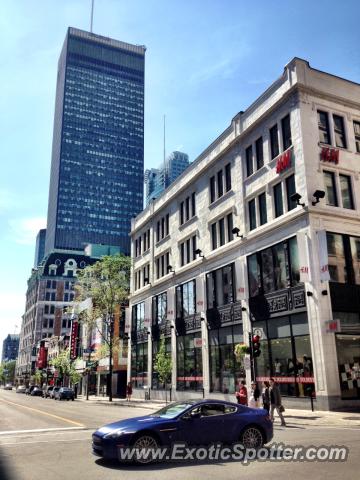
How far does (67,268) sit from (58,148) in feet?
240

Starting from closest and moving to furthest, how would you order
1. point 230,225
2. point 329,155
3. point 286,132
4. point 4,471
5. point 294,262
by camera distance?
point 4,471 < point 294,262 < point 329,155 < point 286,132 < point 230,225

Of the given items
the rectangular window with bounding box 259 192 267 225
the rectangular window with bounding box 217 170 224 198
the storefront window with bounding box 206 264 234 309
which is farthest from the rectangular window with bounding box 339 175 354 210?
the rectangular window with bounding box 217 170 224 198

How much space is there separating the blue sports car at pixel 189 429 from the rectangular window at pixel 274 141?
818 inches

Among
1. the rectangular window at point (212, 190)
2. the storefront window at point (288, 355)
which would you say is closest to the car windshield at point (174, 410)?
the storefront window at point (288, 355)

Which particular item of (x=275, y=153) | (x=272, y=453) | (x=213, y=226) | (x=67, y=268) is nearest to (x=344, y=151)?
(x=275, y=153)

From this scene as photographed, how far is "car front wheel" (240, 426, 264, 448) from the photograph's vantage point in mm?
11047

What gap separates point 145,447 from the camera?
9.79 m

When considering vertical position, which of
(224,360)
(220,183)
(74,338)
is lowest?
(224,360)

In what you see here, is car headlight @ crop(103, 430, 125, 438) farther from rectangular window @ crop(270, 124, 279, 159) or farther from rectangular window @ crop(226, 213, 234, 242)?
rectangular window @ crop(226, 213, 234, 242)

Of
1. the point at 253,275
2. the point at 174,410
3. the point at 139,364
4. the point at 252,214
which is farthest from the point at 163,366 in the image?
the point at 174,410

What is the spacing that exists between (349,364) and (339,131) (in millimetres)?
14047

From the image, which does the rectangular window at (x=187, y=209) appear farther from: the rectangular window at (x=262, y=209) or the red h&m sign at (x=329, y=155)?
the red h&m sign at (x=329, y=155)

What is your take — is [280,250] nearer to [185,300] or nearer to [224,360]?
[224,360]

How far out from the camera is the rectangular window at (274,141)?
95.7ft
